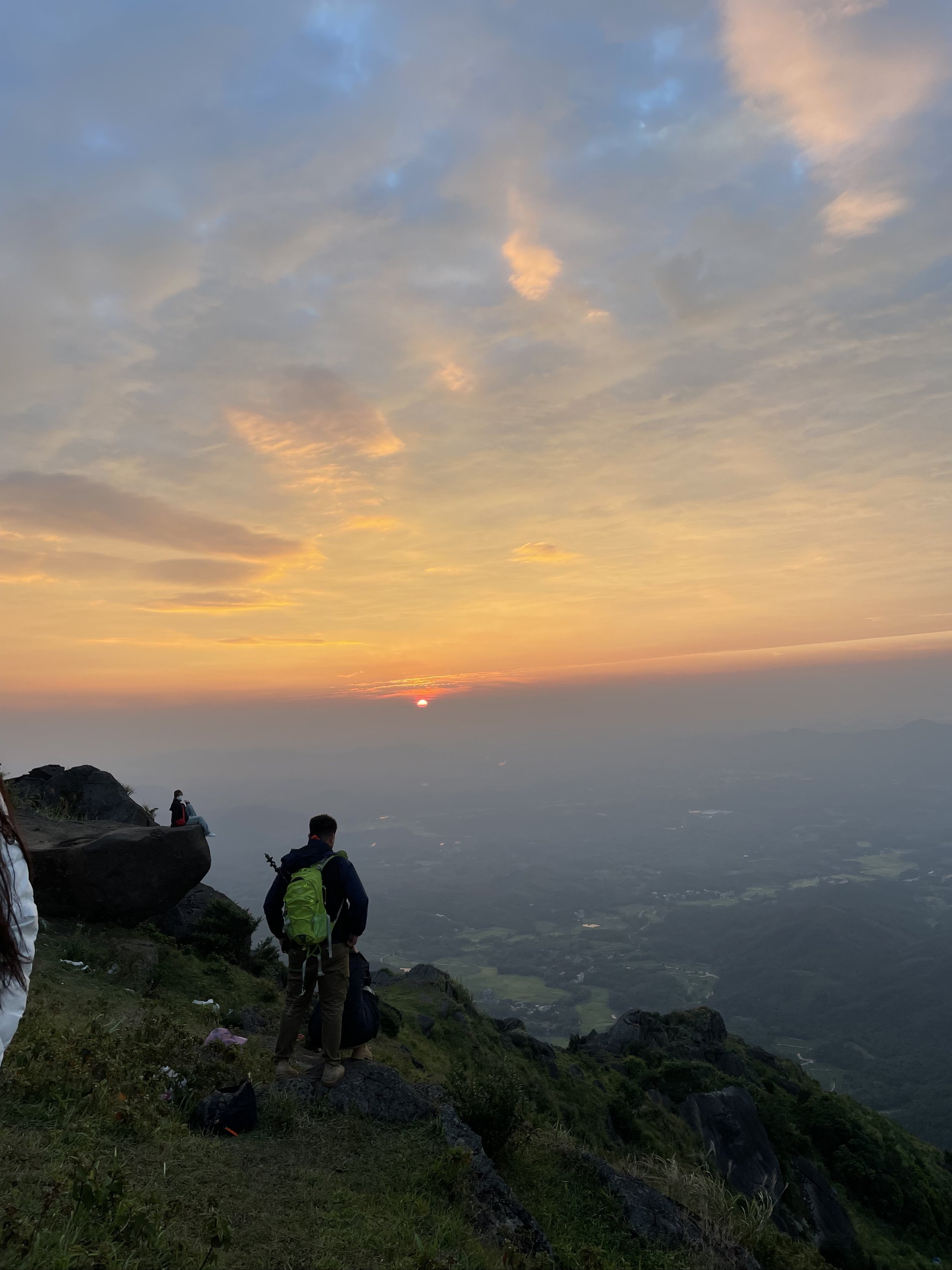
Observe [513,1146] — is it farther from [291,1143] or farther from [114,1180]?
[114,1180]

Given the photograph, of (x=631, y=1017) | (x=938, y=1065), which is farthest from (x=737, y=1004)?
(x=631, y=1017)

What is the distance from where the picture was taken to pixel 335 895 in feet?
30.8

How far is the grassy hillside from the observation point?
5441 mm

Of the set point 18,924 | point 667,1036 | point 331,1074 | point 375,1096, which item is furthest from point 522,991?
point 18,924

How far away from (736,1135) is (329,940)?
120ft

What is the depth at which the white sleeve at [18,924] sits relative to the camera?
104 inches

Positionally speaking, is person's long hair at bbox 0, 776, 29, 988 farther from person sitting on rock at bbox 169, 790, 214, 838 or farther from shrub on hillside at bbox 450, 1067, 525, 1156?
person sitting on rock at bbox 169, 790, 214, 838

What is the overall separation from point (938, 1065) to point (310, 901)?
629 feet

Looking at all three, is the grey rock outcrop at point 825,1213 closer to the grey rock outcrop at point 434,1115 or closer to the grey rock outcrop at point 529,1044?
the grey rock outcrop at point 529,1044

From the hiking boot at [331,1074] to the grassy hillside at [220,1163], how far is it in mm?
512

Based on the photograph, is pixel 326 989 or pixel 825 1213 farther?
pixel 825 1213

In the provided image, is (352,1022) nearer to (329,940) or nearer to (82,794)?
(329,940)

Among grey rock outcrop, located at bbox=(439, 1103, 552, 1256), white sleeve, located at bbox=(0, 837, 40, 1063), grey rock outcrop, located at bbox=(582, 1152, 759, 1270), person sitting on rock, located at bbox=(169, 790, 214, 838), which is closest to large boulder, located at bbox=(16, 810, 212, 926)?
person sitting on rock, located at bbox=(169, 790, 214, 838)

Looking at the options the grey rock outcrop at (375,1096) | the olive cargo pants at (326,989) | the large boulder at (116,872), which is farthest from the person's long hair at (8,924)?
the large boulder at (116,872)
